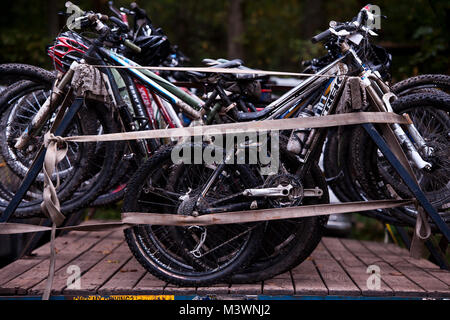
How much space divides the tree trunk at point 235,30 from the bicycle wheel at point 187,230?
7.42 meters

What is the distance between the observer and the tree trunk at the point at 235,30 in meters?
10.1

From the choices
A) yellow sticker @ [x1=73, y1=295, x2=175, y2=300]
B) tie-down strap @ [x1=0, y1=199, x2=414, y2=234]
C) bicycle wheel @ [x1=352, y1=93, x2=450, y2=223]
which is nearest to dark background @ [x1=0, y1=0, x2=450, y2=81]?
tie-down strap @ [x1=0, y1=199, x2=414, y2=234]

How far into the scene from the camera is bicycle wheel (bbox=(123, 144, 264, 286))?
9.43 feet

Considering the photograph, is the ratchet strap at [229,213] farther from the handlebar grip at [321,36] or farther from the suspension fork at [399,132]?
the handlebar grip at [321,36]

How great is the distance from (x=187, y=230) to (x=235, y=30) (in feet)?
26.3

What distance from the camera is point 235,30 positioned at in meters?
10.3

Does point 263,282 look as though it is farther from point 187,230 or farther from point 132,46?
point 132,46

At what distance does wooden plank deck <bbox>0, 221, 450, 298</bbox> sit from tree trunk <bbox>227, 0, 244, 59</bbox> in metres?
6.76

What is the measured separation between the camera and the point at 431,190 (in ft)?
10.7

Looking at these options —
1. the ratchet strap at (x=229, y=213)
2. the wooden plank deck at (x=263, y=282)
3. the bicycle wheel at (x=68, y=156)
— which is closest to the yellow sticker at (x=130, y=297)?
the wooden plank deck at (x=263, y=282)

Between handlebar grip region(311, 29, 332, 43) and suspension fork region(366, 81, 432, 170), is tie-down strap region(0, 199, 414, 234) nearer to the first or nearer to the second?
suspension fork region(366, 81, 432, 170)

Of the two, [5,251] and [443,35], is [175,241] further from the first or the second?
[443,35]

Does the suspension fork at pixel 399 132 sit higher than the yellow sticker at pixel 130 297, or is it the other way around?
the suspension fork at pixel 399 132
